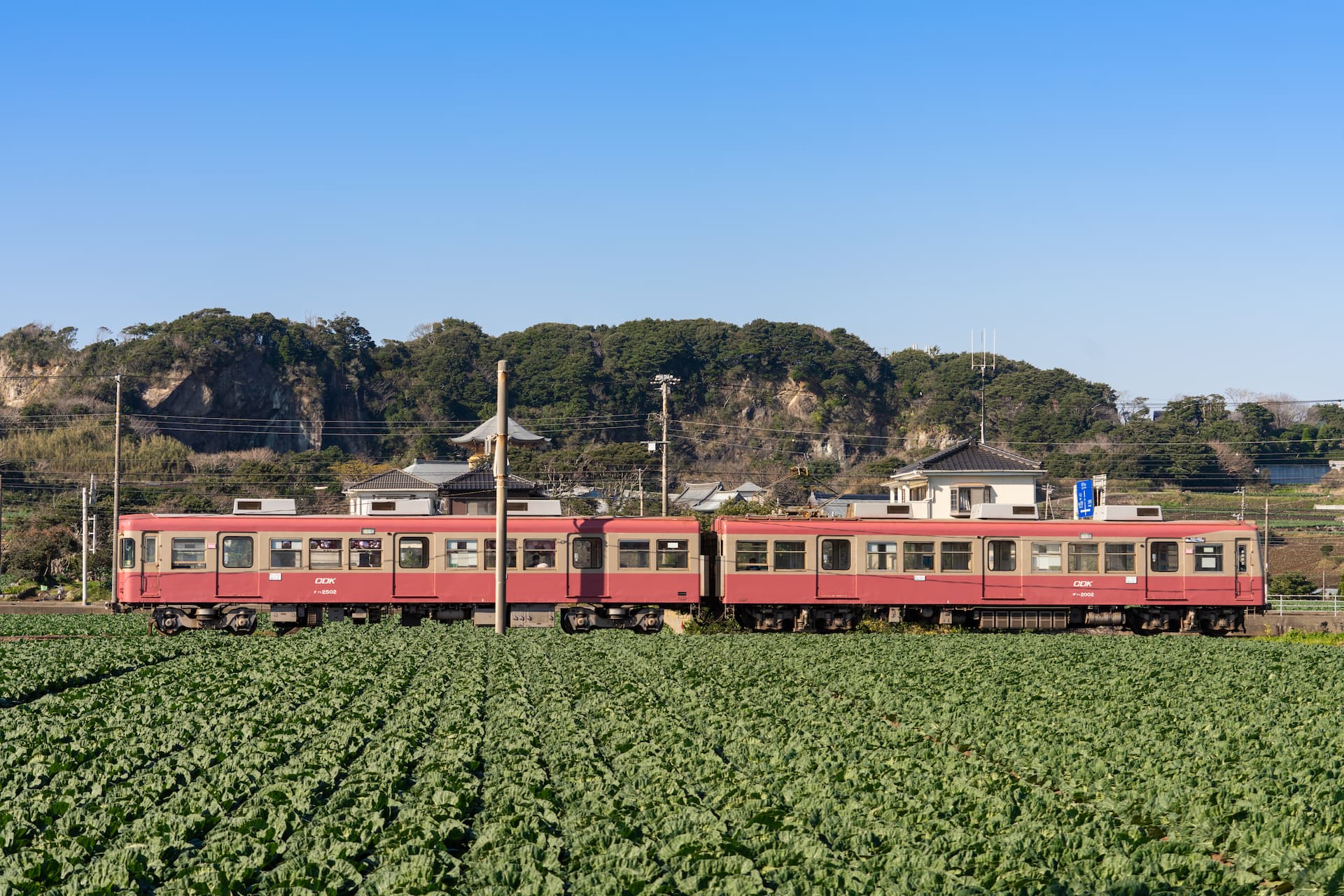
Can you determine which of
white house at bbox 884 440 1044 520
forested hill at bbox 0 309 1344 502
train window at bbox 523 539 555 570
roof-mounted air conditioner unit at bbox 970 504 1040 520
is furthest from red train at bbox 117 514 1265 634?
forested hill at bbox 0 309 1344 502

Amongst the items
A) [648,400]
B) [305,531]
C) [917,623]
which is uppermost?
[648,400]

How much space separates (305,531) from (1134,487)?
68.8 meters

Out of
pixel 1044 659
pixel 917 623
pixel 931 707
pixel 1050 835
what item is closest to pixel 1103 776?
pixel 1050 835

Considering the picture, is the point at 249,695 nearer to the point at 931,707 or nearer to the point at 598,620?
the point at 931,707

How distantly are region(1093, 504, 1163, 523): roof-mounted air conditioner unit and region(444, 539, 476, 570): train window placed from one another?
15.8 meters

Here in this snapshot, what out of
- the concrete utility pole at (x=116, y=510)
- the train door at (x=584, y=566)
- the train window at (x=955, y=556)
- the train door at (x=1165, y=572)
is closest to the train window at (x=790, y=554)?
the train window at (x=955, y=556)

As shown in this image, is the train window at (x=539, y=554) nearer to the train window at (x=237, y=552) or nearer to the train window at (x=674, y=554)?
the train window at (x=674, y=554)

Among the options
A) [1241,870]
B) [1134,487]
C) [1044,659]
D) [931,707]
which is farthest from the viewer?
[1134,487]

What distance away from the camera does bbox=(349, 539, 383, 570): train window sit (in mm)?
29219

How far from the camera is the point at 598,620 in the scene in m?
30.0

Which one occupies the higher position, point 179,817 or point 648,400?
point 648,400

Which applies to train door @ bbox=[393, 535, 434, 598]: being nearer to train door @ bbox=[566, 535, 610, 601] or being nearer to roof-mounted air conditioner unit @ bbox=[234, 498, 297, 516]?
roof-mounted air conditioner unit @ bbox=[234, 498, 297, 516]

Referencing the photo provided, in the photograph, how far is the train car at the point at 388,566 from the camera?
29.0m

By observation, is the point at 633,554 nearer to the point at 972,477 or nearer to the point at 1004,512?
the point at 1004,512
